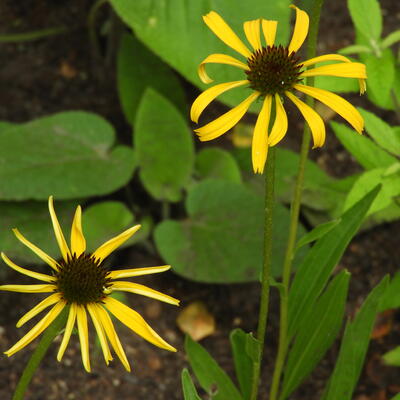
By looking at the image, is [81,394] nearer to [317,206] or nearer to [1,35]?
[317,206]

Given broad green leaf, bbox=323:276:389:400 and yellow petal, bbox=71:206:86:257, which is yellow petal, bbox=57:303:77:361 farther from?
broad green leaf, bbox=323:276:389:400

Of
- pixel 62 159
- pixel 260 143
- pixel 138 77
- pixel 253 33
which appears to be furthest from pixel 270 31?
pixel 138 77

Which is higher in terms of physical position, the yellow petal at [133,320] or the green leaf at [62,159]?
the green leaf at [62,159]

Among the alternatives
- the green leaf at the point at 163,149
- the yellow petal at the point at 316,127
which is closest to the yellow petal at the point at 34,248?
the yellow petal at the point at 316,127

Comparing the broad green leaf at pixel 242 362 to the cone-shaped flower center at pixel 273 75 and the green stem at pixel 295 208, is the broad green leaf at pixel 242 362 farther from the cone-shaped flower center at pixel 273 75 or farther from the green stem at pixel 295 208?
the cone-shaped flower center at pixel 273 75

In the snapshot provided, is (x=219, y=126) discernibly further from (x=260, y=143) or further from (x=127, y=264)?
(x=127, y=264)

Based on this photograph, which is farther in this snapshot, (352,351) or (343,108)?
(352,351)
